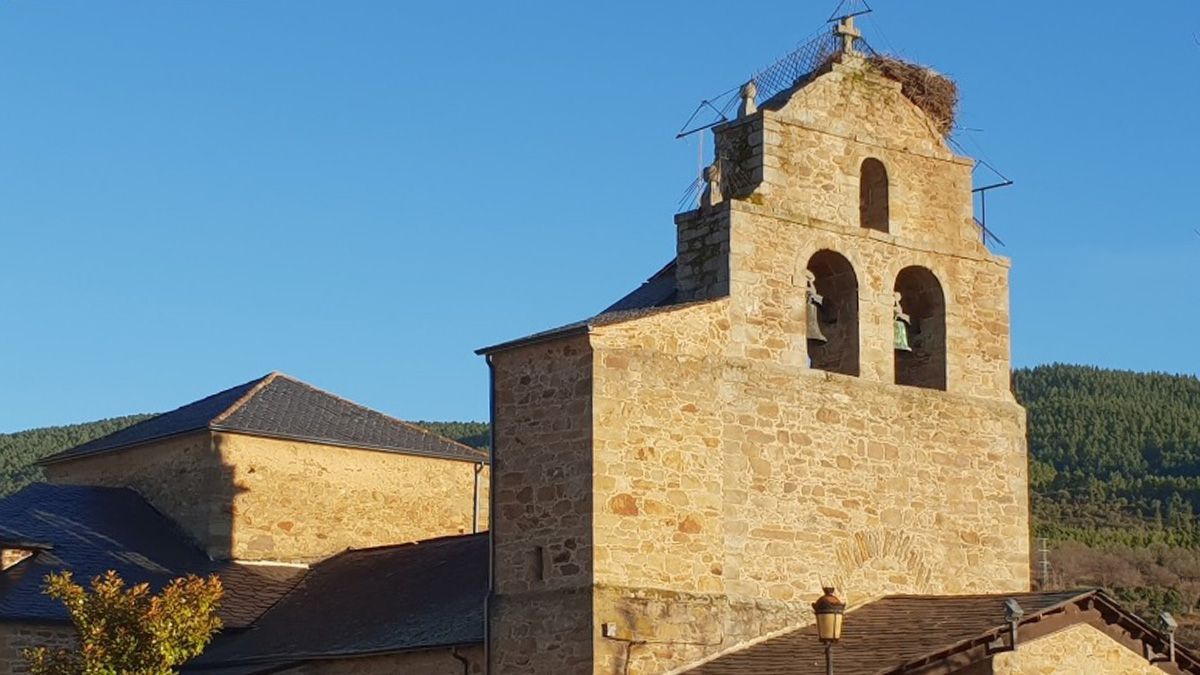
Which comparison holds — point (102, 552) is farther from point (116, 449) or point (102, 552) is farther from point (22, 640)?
point (116, 449)

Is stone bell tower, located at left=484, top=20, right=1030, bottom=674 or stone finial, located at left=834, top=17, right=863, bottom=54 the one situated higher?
stone finial, located at left=834, top=17, right=863, bottom=54

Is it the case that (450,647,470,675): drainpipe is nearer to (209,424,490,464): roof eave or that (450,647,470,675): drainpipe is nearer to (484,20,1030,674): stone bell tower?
(484,20,1030,674): stone bell tower

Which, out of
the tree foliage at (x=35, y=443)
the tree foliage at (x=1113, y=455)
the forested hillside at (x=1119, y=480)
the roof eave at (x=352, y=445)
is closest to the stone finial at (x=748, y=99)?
the roof eave at (x=352, y=445)

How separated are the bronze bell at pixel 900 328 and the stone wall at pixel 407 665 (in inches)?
225

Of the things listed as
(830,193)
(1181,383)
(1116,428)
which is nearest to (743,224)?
(830,193)

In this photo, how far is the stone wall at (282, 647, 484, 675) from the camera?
19.6 meters

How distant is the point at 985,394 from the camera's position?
71.2 ft

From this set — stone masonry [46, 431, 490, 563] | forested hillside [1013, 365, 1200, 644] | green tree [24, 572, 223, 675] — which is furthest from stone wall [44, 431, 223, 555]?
forested hillside [1013, 365, 1200, 644]

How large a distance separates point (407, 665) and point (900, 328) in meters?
6.42

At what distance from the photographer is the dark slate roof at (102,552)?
904 inches

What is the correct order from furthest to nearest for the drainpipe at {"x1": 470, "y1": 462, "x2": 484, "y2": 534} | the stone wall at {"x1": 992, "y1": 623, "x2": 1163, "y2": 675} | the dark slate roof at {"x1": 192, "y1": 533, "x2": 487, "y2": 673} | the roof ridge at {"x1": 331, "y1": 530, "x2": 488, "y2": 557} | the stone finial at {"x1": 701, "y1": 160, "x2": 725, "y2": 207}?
the drainpipe at {"x1": 470, "y1": 462, "x2": 484, "y2": 534} → the roof ridge at {"x1": 331, "y1": 530, "x2": 488, "y2": 557} → the dark slate roof at {"x1": 192, "y1": 533, "x2": 487, "y2": 673} → the stone finial at {"x1": 701, "y1": 160, "x2": 725, "y2": 207} → the stone wall at {"x1": 992, "y1": 623, "x2": 1163, "y2": 675}

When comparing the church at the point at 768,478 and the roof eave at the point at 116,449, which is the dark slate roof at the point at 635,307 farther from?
the roof eave at the point at 116,449

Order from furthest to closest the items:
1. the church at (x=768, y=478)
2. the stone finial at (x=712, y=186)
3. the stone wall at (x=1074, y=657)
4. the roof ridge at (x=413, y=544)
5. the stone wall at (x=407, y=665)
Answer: the roof ridge at (x=413, y=544)
the stone finial at (x=712, y=186)
the stone wall at (x=407, y=665)
the church at (x=768, y=478)
the stone wall at (x=1074, y=657)

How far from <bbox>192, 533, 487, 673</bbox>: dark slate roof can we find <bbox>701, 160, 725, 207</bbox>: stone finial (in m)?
4.77
